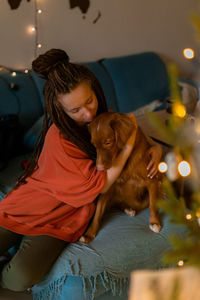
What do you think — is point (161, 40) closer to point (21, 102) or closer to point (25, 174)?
point (21, 102)

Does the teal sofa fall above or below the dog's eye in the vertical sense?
below

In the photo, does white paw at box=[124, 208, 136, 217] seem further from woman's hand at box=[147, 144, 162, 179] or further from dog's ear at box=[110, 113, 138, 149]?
dog's ear at box=[110, 113, 138, 149]

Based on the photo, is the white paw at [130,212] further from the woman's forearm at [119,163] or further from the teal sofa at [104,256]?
the woman's forearm at [119,163]

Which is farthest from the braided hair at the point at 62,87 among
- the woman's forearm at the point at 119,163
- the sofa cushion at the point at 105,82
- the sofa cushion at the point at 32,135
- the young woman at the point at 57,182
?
the sofa cushion at the point at 105,82

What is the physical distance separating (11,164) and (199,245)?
1.84 meters

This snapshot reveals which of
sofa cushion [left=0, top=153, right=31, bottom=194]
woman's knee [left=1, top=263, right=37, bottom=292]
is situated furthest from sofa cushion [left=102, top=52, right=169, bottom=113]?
woman's knee [left=1, top=263, right=37, bottom=292]

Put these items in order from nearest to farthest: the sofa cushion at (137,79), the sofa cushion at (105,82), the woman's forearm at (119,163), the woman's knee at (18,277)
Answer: the woman's knee at (18,277), the woman's forearm at (119,163), the sofa cushion at (105,82), the sofa cushion at (137,79)

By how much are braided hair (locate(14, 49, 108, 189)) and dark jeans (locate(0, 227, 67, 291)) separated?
300 mm

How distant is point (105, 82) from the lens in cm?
284

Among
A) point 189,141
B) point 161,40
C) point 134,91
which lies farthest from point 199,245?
point 161,40

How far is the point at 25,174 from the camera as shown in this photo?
1.59m

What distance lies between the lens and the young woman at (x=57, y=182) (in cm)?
136

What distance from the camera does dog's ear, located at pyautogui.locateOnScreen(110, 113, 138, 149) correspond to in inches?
54.5

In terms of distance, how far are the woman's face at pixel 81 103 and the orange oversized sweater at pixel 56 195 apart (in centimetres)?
14
